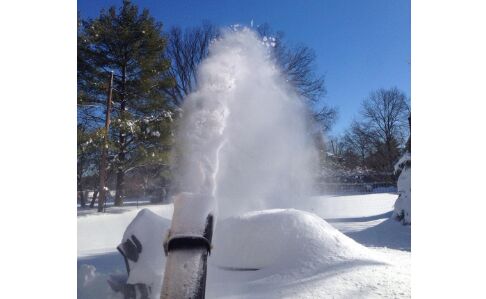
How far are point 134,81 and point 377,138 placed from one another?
1813mm

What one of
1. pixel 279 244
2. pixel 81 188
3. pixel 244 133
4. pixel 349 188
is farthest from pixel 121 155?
pixel 349 188

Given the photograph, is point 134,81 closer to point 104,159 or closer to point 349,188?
point 104,159

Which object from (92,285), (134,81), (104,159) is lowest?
(92,285)

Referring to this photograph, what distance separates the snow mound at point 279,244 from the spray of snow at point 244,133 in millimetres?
396

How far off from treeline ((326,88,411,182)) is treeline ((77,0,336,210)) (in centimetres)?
26

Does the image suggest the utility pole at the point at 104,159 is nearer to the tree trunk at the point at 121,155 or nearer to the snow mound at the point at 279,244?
the tree trunk at the point at 121,155

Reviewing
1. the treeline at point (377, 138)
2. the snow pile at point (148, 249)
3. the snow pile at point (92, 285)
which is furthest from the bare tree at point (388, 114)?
the snow pile at point (92, 285)

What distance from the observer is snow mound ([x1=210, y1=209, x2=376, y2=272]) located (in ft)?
6.87

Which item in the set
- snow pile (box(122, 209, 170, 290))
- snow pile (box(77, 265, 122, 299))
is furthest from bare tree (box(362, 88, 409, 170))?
snow pile (box(77, 265, 122, 299))

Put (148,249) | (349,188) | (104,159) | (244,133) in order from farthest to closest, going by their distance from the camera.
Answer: (349,188)
(244,133)
(104,159)
(148,249)

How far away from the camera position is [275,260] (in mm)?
2098
